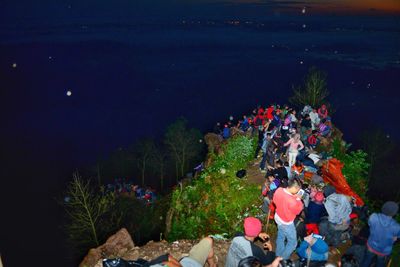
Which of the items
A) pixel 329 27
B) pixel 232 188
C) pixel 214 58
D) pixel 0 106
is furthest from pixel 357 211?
pixel 0 106

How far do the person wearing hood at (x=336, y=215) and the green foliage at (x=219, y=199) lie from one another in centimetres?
276

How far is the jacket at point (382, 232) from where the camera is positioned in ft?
16.6

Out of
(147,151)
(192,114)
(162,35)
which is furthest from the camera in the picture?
(162,35)

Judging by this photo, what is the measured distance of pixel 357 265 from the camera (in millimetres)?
5461

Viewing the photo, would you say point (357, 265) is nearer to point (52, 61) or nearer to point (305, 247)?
point (305, 247)

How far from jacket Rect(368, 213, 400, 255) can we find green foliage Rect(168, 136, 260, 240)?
4097 mm

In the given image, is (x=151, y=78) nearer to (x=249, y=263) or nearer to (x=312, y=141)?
(x=312, y=141)

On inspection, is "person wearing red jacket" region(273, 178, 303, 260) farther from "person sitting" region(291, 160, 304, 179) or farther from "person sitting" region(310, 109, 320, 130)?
"person sitting" region(310, 109, 320, 130)

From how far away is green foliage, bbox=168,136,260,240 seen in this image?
9664 millimetres

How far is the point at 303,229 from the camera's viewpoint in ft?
21.7

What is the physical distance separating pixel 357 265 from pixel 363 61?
74455mm

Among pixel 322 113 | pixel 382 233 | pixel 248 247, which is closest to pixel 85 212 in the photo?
pixel 322 113

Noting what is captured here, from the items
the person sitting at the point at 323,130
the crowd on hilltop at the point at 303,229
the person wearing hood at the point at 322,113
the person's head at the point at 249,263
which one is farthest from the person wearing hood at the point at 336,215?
the person wearing hood at the point at 322,113

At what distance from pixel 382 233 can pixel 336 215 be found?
124 cm
